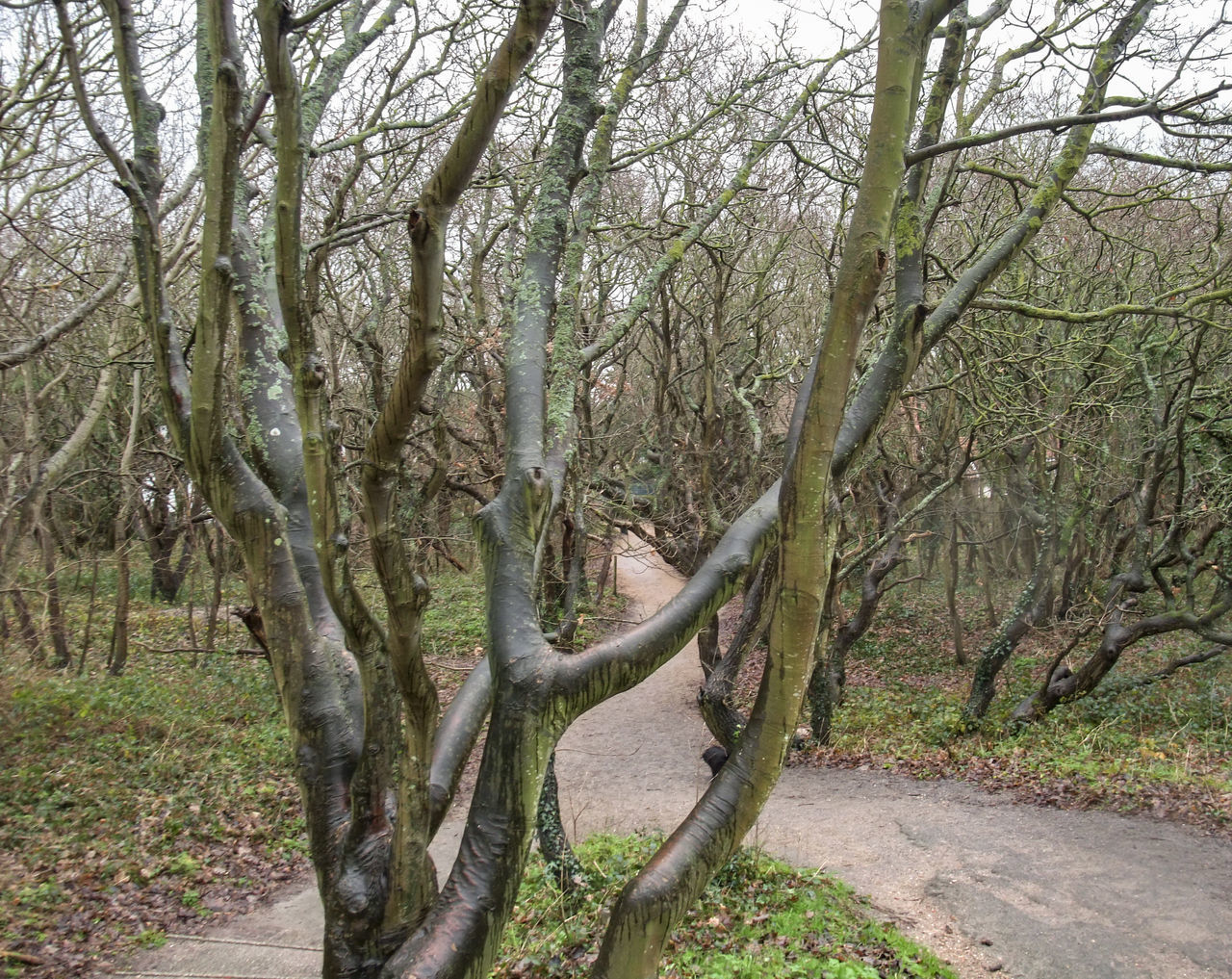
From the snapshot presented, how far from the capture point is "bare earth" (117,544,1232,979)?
527cm

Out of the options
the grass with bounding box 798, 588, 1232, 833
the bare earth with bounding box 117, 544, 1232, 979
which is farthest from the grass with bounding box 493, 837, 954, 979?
the grass with bounding box 798, 588, 1232, 833

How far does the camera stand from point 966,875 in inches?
254

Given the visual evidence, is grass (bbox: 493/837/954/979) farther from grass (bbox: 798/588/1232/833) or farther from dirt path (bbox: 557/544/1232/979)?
grass (bbox: 798/588/1232/833)

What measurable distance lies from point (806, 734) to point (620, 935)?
8.85 m

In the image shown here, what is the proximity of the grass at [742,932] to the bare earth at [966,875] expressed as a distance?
432mm

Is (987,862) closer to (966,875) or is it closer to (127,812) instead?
(966,875)

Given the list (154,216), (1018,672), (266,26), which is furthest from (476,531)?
(1018,672)

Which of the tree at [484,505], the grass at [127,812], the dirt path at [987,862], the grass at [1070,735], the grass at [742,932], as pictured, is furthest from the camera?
the grass at [1070,735]

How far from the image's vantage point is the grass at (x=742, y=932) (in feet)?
15.7

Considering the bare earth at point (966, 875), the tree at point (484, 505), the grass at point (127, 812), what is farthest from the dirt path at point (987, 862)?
the tree at point (484, 505)

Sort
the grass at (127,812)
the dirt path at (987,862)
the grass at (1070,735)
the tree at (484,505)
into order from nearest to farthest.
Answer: the tree at (484,505) < the dirt path at (987,862) < the grass at (127,812) < the grass at (1070,735)

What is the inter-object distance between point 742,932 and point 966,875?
2.17 m

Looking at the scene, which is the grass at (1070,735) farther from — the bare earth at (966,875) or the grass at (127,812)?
the grass at (127,812)

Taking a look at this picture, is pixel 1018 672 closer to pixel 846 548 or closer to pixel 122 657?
pixel 846 548
